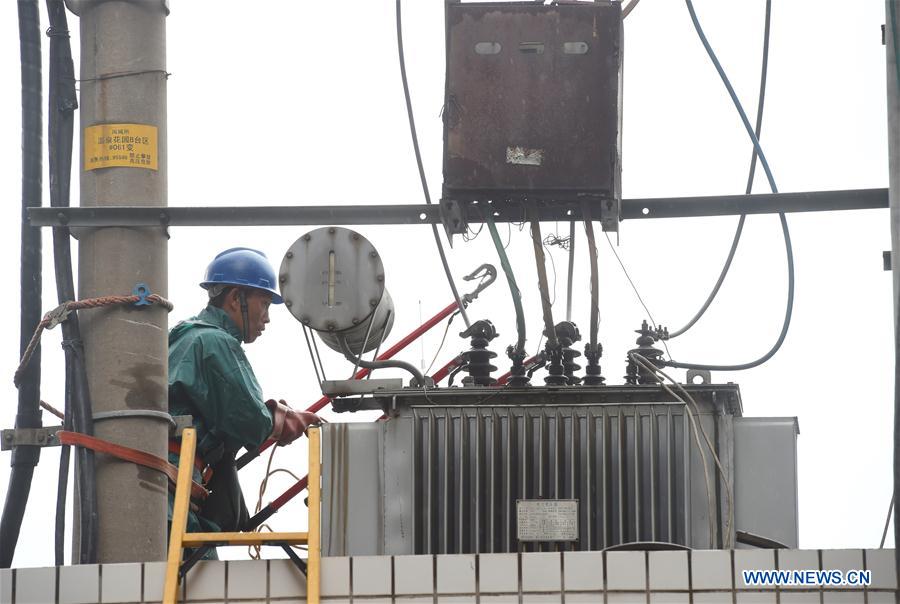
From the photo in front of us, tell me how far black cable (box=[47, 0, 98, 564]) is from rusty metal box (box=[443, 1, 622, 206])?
5.31 feet

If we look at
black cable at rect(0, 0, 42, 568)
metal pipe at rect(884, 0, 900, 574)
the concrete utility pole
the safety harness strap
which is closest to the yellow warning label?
the concrete utility pole

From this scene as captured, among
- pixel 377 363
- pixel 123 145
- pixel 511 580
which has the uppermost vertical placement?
pixel 123 145

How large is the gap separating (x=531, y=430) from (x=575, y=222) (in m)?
1.00

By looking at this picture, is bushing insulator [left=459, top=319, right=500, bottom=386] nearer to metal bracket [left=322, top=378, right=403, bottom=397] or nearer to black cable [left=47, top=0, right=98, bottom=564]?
metal bracket [left=322, top=378, right=403, bottom=397]

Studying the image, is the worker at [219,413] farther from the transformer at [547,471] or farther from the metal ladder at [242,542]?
the metal ladder at [242,542]

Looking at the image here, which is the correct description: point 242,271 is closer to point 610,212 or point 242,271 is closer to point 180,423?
point 180,423

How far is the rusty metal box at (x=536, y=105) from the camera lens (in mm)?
6449

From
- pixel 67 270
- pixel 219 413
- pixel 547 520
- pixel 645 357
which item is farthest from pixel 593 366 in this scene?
pixel 67 270

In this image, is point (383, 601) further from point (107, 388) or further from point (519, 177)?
point (519, 177)

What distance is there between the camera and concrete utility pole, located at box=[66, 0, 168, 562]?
603cm

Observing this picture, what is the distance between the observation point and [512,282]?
262 inches

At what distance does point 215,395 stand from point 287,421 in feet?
1.19

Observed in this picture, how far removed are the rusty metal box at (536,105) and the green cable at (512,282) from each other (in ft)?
0.52

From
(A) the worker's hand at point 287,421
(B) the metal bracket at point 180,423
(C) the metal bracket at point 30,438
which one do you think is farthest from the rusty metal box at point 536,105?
(C) the metal bracket at point 30,438
